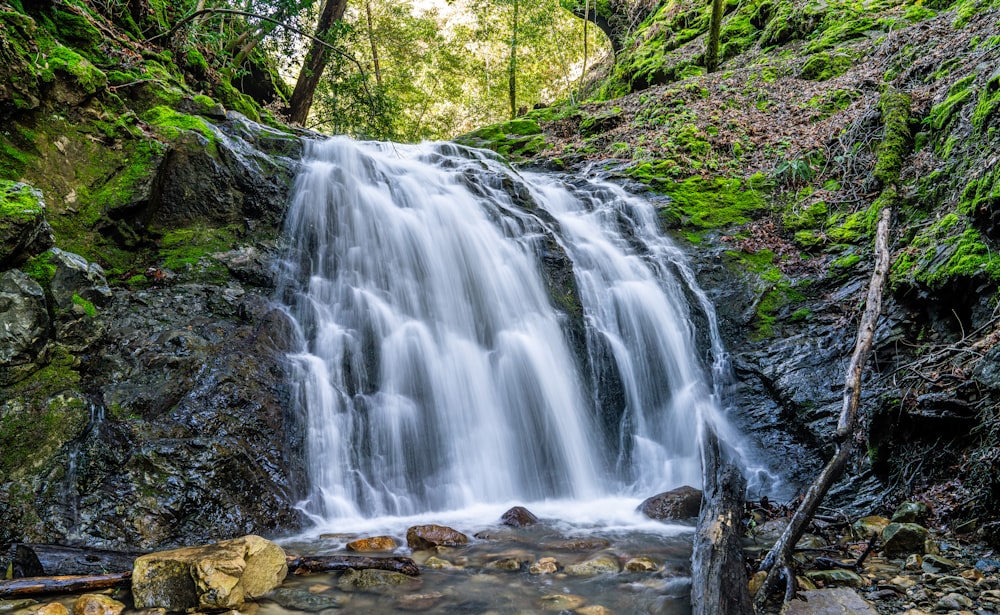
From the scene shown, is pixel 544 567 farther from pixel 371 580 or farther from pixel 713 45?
pixel 713 45

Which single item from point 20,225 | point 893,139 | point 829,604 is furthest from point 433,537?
point 893,139

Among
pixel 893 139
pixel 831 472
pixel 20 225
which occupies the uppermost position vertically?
pixel 893 139

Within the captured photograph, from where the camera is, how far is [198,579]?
309 cm

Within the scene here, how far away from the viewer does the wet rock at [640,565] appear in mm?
3975

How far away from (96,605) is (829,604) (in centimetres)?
416

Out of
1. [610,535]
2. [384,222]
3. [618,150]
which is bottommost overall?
[610,535]

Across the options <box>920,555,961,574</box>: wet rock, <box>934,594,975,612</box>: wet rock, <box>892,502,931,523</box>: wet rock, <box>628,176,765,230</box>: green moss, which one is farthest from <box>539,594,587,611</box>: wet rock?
<box>628,176,765,230</box>: green moss

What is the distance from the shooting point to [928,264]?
5.57m

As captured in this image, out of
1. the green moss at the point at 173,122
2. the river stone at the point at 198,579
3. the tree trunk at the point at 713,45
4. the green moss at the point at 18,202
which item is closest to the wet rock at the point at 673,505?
the river stone at the point at 198,579

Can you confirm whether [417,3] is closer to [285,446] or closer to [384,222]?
[384,222]

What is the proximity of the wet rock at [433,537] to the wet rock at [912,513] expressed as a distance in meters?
3.48

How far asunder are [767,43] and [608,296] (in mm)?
11975

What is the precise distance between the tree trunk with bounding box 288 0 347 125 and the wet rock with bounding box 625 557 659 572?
11496mm

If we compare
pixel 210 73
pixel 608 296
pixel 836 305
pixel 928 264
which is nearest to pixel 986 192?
pixel 928 264
